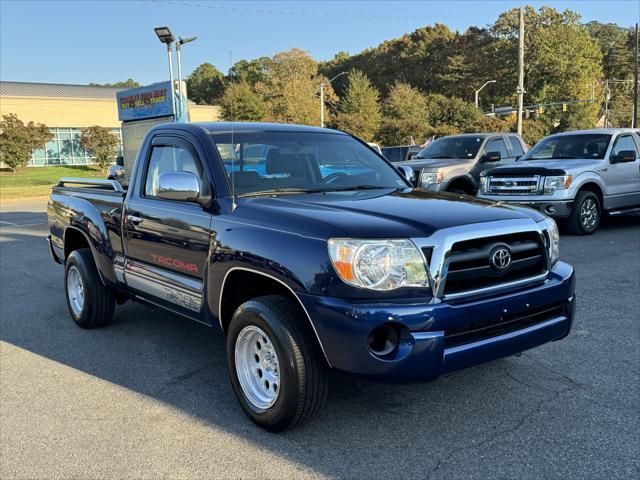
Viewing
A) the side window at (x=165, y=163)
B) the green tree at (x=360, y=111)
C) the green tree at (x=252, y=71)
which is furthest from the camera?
the green tree at (x=252, y=71)

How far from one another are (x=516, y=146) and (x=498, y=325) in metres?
11.5

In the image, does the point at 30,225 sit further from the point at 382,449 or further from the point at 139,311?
the point at 382,449

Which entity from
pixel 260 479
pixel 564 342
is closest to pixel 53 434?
pixel 260 479

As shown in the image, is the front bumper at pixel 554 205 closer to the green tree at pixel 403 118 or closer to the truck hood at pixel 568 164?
the truck hood at pixel 568 164

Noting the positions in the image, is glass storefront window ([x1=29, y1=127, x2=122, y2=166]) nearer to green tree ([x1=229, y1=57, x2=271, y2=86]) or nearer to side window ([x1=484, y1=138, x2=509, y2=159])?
green tree ([x1=229, y1=57, x2=271, y2=86])

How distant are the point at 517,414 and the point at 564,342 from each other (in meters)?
1.48

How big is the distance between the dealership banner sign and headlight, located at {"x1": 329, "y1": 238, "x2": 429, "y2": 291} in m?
26.6

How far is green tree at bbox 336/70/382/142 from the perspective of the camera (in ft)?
164

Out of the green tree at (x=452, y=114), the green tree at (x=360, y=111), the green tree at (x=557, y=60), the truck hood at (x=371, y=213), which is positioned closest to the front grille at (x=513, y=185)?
the truck hood at (x=371, y=213)

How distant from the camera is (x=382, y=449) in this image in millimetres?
3189

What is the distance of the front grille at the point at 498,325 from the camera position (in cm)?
307

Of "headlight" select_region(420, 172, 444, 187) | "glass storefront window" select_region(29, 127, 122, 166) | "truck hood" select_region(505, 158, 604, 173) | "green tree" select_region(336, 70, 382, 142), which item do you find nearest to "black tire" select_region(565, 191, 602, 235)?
"truck hood" select_region(505, 158, 604, 173)

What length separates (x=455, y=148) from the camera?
1313 centimetres

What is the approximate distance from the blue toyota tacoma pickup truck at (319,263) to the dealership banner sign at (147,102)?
2493 cm
